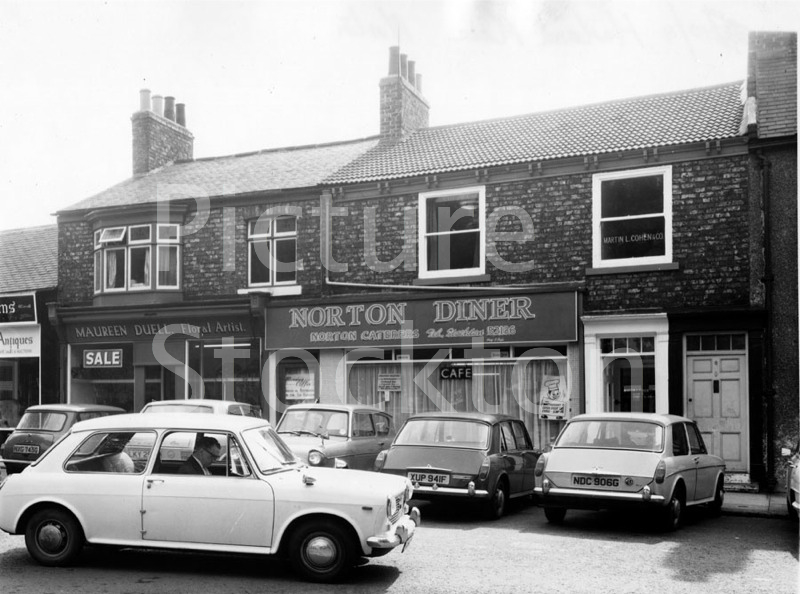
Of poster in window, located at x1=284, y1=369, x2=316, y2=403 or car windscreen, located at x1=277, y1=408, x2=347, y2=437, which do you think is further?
poster in window, located at x1=284, y1=369, x2=316, y2=403

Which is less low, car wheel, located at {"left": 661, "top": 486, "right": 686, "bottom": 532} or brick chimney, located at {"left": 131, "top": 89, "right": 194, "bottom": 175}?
brick chimney, located at {"left": 131, "top": 89, "right": 194, "bottom": 175}

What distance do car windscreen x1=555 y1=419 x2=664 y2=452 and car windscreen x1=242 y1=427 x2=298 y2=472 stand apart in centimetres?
422

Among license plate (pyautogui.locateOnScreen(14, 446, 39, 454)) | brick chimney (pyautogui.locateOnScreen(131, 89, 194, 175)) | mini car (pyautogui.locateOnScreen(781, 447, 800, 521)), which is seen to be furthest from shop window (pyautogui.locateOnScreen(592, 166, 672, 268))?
brick chimney (pyautogui.locateOnScreen(131, 89, 194, 175))

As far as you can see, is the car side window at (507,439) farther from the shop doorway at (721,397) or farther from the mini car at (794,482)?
the shop doorway at (721,397)

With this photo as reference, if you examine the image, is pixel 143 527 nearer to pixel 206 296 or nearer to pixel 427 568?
pixel 427 568

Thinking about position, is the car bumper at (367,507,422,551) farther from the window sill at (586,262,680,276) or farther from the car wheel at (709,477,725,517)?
the window sill at (586,262,680,276)

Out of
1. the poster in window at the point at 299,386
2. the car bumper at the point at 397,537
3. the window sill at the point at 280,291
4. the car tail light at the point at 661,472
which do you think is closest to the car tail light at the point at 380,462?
the car bumper at the point at 397,537

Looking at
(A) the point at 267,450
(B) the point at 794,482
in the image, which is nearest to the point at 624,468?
(B) the point at 794,482

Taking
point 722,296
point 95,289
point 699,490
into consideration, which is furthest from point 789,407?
point 95,289

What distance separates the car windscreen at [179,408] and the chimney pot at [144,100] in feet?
38.9

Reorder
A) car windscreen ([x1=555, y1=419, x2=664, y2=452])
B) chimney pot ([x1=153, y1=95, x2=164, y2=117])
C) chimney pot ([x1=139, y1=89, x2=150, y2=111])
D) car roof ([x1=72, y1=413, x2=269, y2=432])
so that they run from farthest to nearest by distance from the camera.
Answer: chimney pot ([x1=153, y1=95, x2=164, y2=117]) → chimney pot ([x1=139, y1=89, x2=150, y2=111]) → car windscreen ([x1=555, y1=419, x2=664, y2=452]) → car roof ([x1=72, y1=413, x2=269, y2=432])

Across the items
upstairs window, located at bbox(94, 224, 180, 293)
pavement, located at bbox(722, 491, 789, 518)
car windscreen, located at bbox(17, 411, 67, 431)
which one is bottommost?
pavement, located at bbox(722, 491, 789, 518)

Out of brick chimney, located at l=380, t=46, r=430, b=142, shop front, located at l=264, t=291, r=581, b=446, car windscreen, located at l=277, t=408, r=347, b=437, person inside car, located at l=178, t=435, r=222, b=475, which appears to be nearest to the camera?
person inside car, located at l=178, t=435, r=222, b=475

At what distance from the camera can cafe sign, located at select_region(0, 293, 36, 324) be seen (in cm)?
2192
